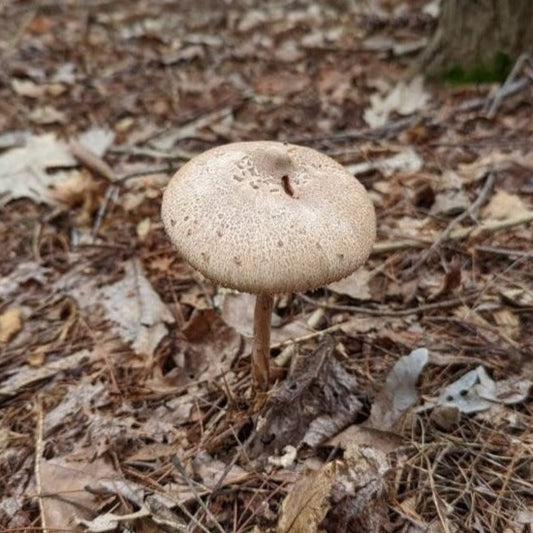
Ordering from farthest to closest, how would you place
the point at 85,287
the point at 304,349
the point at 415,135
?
the point at 415,135, the point at 85,287, the point at 304,349

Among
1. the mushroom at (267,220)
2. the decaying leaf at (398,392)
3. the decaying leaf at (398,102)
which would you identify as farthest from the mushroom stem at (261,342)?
the decaying leaf at (398,102)

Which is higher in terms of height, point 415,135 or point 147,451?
point 415,135

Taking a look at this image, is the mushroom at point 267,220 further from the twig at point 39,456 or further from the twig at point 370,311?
the twig at point 39,456

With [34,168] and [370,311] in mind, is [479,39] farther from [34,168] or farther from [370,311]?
[34,168]

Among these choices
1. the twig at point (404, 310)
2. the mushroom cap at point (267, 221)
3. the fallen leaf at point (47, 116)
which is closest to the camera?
the mushroom cap at point (267, 221)

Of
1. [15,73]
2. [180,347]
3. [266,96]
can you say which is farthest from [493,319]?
[15,73]

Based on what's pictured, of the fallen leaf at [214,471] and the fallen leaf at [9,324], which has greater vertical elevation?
the fallen leaf at [9,324]

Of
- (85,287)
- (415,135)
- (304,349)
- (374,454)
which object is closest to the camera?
(374,454)

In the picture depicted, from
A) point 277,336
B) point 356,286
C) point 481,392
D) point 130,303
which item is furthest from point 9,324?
point 481,392

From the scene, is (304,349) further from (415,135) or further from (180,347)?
(415,135)
